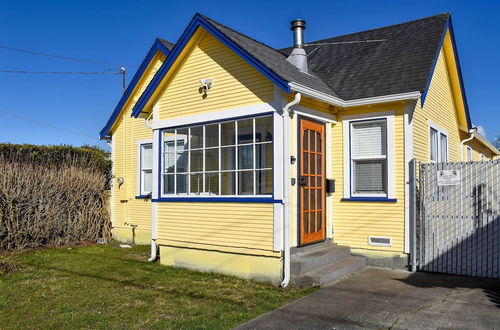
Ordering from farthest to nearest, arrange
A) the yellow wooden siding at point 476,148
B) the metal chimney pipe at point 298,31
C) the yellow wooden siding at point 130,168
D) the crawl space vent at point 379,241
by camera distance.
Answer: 1. the yellow wooden siding at point 476,148
2. the yellow wooden siding at point 130,168
3. the metal chimney pipe at point 298,31
4. the crawl space vent at point 379,241

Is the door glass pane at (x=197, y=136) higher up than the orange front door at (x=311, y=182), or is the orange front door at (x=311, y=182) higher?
the door glass pane at (x=197, y=136)

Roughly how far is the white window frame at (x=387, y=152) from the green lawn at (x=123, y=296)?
8.82 ft

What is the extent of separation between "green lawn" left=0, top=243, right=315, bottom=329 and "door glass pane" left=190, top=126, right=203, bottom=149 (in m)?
2.98

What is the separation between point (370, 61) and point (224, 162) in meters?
4.02

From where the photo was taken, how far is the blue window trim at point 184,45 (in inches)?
302

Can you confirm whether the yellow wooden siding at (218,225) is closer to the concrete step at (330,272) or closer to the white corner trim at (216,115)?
the concrete step at (330,272)

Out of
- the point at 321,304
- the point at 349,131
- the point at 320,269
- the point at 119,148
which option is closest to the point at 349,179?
the point at 349,131

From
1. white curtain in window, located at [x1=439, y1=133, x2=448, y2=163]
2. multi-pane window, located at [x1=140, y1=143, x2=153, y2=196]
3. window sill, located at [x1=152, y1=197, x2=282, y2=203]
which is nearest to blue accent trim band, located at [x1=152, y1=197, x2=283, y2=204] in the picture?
window sill, located at [x1=152, y1=197, x2=282, y2=203]

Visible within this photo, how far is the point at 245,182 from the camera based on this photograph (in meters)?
9.27

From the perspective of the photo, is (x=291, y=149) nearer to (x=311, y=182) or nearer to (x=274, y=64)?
(x=311, y=182)

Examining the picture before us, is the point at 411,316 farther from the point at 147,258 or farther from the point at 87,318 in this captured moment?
the point at 147,258

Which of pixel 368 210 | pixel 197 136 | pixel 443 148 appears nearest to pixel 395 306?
pixel 368 210

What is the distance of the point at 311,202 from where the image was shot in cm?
852

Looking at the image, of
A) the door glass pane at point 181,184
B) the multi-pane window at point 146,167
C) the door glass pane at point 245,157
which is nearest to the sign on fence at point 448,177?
the door glass pane at point 245,157
